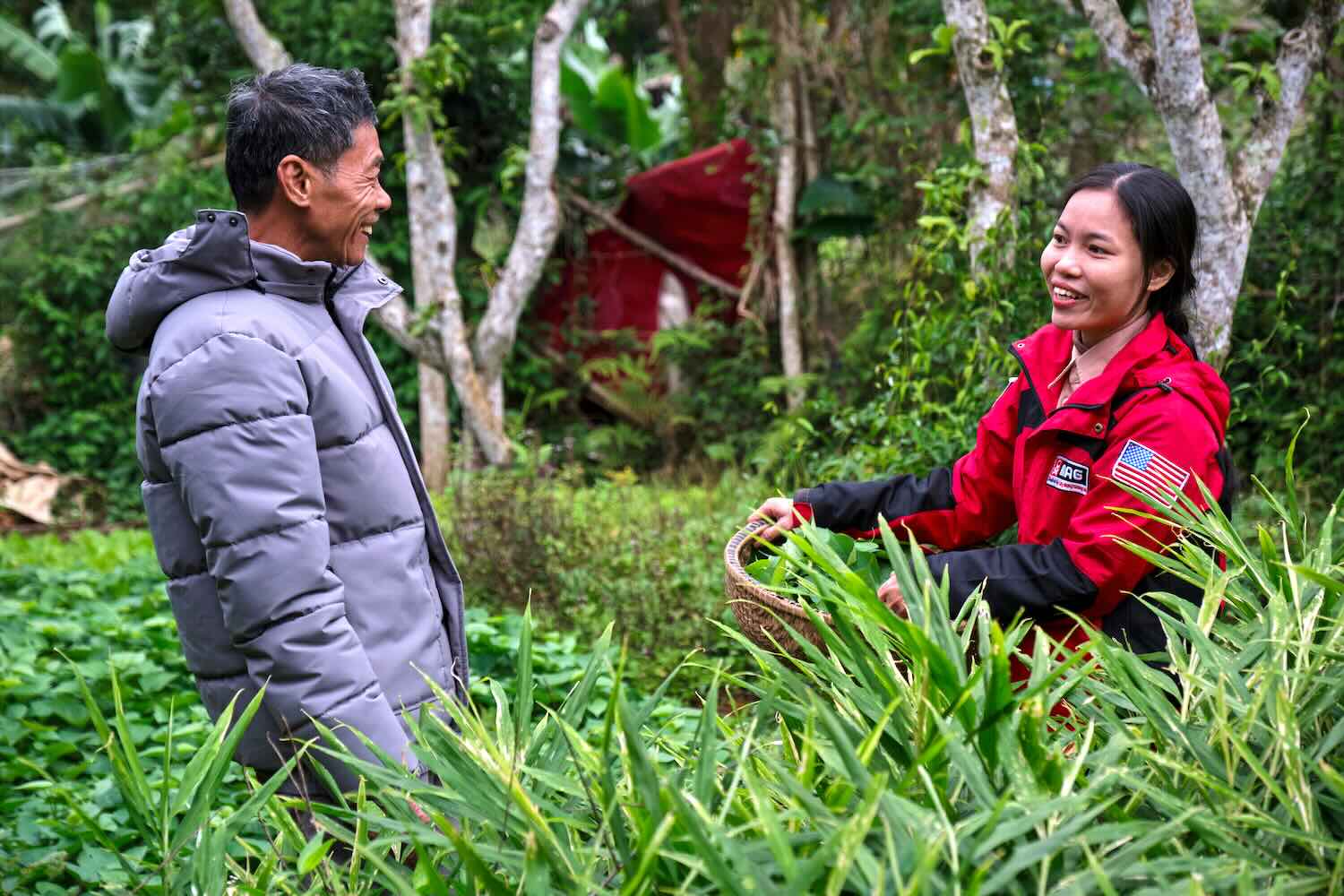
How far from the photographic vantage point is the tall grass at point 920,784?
120cm

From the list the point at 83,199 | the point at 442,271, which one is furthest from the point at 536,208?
the point at 83,199

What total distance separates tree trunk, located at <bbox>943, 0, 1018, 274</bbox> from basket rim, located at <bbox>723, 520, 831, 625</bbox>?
2.36 m

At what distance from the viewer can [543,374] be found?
10344 mm

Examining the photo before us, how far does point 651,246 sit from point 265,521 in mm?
8680

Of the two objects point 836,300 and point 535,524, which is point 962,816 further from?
point 836,300

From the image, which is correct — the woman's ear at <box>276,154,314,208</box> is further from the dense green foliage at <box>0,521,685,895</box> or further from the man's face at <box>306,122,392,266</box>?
the dense green foliage at <box>0,521,685,895</box>

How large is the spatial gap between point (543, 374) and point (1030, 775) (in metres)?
9.21

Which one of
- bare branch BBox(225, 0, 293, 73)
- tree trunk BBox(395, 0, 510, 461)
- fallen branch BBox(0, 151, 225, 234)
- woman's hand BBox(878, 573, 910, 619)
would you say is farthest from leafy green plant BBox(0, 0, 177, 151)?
woman's hand BBox(878, 573, 910, 619)

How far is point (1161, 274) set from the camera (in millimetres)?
2500

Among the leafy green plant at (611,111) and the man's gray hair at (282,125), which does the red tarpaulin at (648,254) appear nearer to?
the leafy green plant at (611,111)

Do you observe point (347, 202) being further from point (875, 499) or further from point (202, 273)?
point (875, 499)

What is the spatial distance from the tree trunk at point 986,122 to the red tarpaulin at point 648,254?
541 centimetres

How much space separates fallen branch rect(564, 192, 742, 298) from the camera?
1038 centimetres

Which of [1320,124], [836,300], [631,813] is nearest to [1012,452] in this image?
[631,813]
